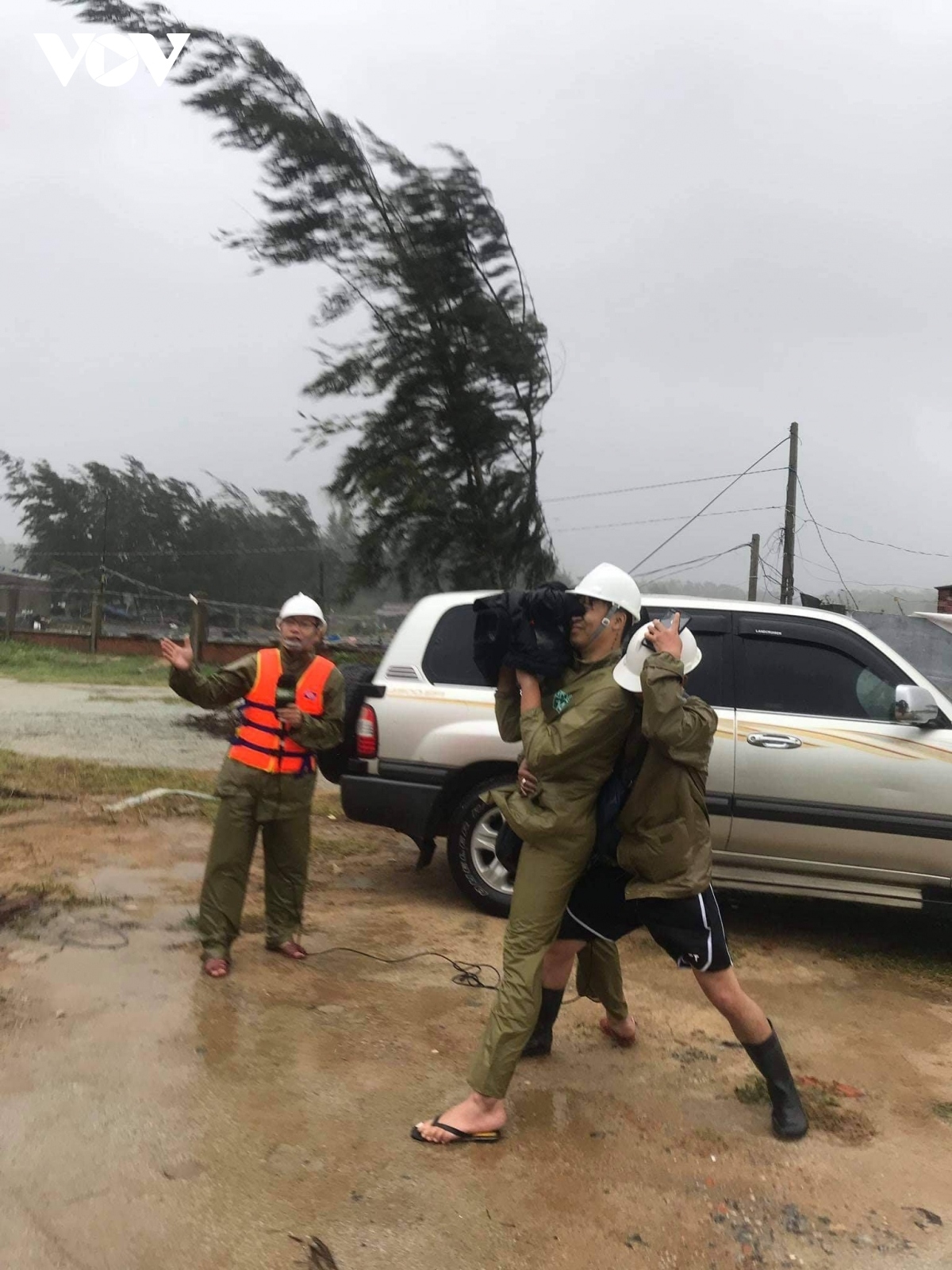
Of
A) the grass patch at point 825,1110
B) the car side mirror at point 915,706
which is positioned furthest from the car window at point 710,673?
the grass patch at point 825,1110

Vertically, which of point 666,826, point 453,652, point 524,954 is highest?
point 453,652

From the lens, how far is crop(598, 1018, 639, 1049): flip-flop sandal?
4207mm

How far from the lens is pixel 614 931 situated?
3615 millimetres

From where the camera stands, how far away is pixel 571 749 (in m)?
3.32

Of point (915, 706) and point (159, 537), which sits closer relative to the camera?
point (915, 706)

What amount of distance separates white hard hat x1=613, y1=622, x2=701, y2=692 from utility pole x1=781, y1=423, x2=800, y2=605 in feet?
62.4

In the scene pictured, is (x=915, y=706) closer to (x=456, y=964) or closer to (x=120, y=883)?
(x=456, y=964)

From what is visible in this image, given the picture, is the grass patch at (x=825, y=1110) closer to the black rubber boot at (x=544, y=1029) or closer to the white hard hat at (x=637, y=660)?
the black rubber boot at (x=544, y=1029)

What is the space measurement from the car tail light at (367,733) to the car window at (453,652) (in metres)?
0.40

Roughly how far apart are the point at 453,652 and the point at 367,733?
2.25 feet

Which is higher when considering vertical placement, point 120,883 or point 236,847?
point 236,847

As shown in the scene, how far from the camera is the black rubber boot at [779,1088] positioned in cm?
350

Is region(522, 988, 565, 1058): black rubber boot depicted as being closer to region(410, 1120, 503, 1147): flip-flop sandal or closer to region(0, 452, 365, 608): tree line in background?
region(410, 1120, 503, 1147): flip-flop sandal

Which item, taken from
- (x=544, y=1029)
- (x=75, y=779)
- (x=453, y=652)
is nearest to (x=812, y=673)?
(x=453, y=652)
